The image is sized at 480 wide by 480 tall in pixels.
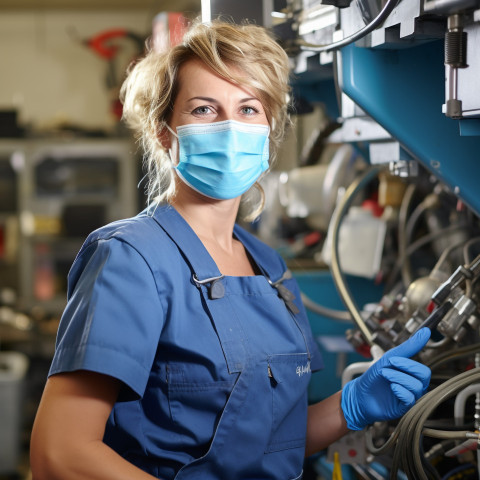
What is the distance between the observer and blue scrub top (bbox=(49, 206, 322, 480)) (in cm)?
99

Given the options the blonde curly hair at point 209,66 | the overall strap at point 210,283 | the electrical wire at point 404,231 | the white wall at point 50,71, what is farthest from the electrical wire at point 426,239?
the white wall at point 50,71

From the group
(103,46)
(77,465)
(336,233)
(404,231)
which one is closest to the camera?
(77,465)

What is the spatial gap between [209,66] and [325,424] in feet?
2.36

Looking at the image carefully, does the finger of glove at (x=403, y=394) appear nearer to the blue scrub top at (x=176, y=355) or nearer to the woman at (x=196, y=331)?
the woman at (x=196, y=331)

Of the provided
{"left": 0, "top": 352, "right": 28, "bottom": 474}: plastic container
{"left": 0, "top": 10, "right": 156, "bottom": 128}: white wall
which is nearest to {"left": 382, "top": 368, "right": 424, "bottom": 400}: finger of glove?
{"left": 0, "top": 352, "right": 28, "bottom": 474}: plastic container

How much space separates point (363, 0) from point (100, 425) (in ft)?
2.65

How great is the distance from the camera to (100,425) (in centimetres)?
97

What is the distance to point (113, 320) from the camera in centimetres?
98

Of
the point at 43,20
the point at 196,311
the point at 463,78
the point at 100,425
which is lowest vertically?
the point at 100,425

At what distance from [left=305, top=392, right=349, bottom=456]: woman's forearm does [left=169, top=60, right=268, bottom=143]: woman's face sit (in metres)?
0.58

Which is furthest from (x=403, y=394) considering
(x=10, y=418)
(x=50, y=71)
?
(x=50, y=71)

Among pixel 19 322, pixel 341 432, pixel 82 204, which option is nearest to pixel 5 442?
pixel 19 322

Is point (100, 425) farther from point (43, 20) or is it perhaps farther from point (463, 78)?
point (43, 20)

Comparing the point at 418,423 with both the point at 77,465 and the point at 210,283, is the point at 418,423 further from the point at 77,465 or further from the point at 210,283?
the point at 77,465
